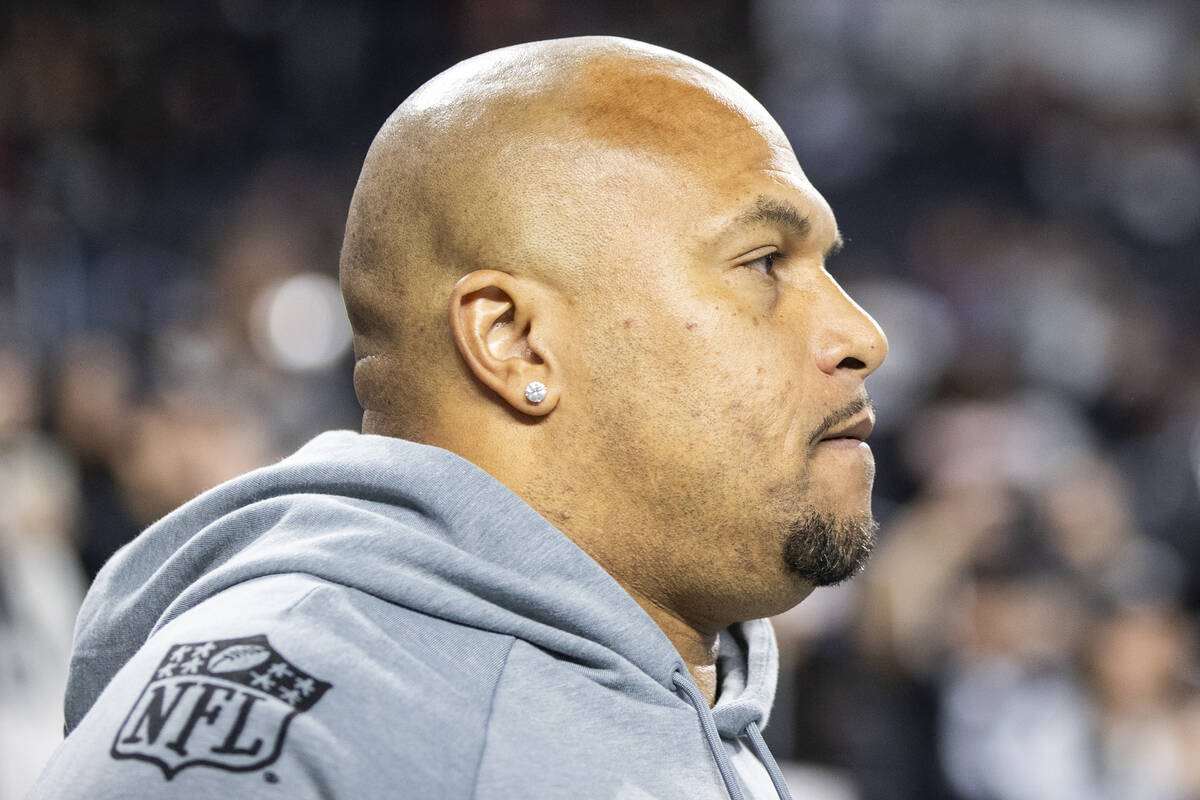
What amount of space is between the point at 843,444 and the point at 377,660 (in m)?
0.63

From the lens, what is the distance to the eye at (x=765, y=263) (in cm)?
154

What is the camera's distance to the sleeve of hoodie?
104 centimetres

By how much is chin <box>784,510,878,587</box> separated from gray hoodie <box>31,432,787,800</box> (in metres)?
0.18

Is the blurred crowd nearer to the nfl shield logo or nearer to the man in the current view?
the man

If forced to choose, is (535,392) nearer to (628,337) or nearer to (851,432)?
(628,337)

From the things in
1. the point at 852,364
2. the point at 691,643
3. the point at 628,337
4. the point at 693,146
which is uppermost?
the point at 693,146

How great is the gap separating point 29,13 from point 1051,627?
18.1 ft

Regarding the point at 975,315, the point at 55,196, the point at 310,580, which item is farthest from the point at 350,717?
the point at 975,315

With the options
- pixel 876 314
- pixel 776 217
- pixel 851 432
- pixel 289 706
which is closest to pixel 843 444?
pixel 851 432

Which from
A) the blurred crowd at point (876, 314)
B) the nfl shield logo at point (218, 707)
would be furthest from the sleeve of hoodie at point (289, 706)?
the blurred crowd at point (876, 314)

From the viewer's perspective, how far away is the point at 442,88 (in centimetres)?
159

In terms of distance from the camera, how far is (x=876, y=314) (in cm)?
644

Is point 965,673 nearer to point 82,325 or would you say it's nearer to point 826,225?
point 826,225

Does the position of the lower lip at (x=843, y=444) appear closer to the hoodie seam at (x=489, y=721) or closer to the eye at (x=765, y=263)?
the eye at (x=765, y=263)
